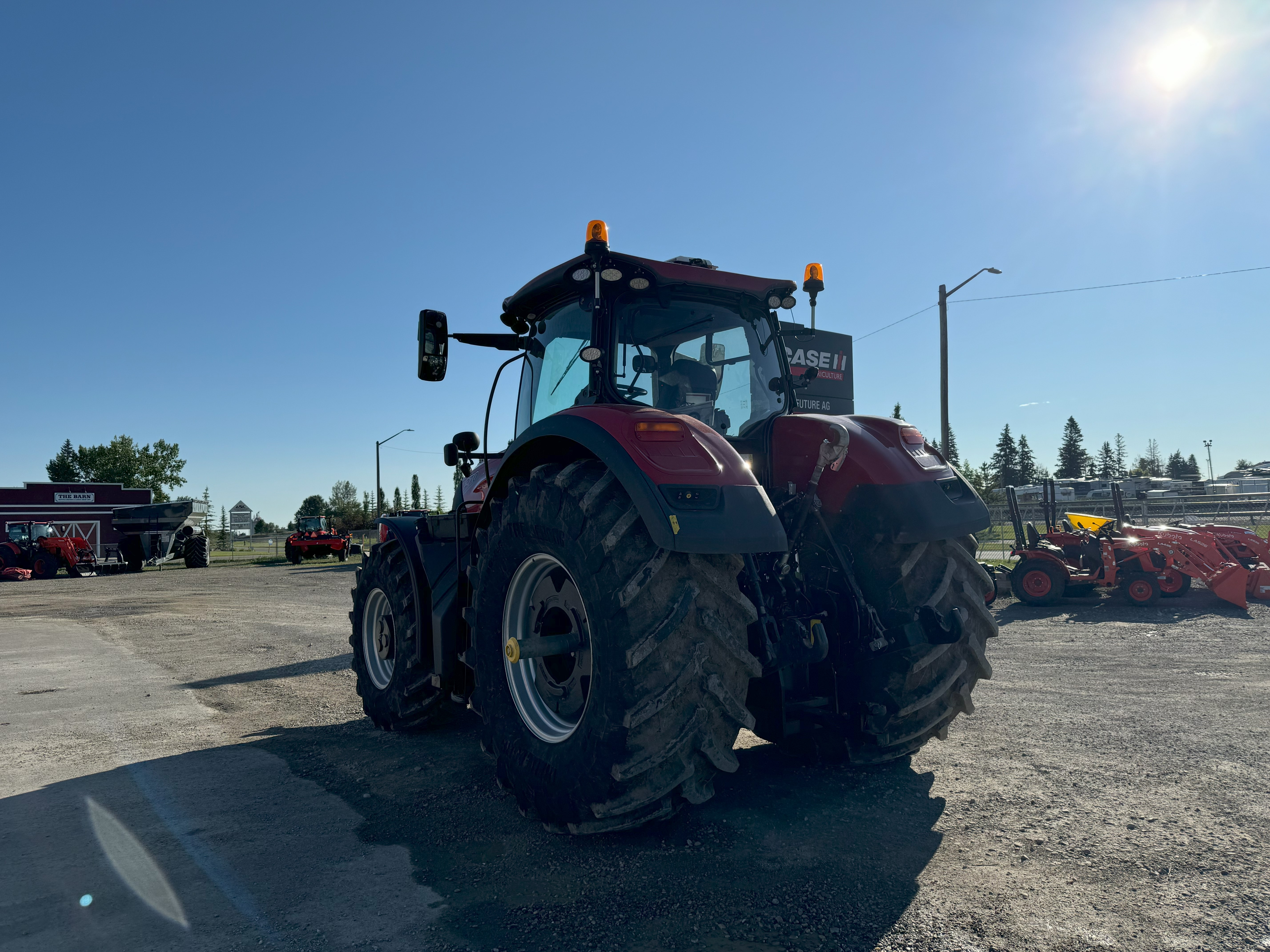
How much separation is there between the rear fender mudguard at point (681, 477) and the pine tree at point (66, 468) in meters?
81.9

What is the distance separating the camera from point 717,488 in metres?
3.01

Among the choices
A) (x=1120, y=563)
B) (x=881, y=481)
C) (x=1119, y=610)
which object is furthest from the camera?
(x=1120, y=563)

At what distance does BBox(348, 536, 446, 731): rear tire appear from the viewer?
5039 millimetres

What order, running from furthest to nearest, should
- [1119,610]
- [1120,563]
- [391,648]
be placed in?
1. [1120,563]
2. [1119,610]
3. [391,648]

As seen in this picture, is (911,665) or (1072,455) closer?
(911,665)

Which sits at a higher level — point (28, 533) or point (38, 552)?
point (28, 533)

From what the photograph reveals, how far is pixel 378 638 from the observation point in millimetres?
5680

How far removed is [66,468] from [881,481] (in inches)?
3532

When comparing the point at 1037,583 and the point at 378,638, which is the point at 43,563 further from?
the point at 1037,583

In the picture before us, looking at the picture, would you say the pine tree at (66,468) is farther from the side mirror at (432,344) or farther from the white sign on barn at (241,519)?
the side mirror at (432,344)

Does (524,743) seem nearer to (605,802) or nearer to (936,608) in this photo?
(605,802)

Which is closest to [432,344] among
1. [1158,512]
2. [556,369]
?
[556,369]

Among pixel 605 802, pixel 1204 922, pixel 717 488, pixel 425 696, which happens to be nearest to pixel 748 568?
pixel 717 488

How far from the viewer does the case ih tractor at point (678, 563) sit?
2873 millimetres
